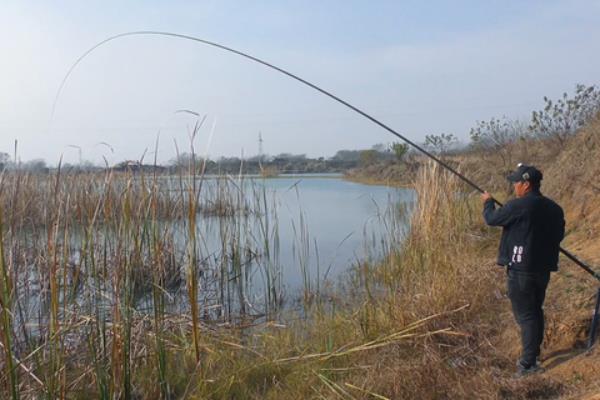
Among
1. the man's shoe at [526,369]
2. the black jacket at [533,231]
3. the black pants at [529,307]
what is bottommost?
Answer: the man's shoe at [526,369]

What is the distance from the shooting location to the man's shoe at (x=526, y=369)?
3463 mm

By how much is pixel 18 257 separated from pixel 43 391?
174 centimetres

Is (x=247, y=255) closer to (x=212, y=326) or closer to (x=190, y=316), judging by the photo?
(x=212, y=326)

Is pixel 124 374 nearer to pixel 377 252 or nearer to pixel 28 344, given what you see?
pixel 28 344

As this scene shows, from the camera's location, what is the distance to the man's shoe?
11.4 feet

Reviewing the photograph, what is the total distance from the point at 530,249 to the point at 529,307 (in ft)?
1.32

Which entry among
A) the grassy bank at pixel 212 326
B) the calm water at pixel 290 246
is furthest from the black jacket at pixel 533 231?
the calm water at pixel 290 246

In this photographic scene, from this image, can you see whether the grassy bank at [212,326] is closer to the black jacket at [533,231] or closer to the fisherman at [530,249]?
the fisherman at [530,249]

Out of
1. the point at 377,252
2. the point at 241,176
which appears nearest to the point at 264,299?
the point at 241,176

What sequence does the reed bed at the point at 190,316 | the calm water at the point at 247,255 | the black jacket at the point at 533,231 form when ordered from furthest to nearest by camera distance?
the calm water at the point at 247,255
the black jacket at the point at 533,231
the reed bed at the point at 190,316

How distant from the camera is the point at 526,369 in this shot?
3502 millimetres

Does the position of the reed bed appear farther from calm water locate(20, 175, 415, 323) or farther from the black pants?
the black pants

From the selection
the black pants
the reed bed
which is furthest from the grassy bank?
the black pants

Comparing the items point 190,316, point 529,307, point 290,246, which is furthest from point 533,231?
point 290,246
